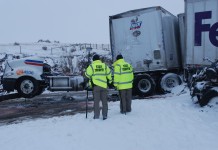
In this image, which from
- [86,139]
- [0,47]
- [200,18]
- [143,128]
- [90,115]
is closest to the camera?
[86,139]

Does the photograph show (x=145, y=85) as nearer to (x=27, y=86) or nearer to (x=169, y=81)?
(x=169, y=81)

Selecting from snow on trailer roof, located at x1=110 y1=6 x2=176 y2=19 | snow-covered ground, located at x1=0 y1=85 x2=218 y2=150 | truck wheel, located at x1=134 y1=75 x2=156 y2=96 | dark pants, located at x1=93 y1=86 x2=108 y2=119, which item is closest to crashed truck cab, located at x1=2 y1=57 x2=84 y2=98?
truck wheel, located at x1=134 y1=75 x2=156 y2=96

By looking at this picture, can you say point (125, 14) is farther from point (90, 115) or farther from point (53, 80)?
point (90, 115)

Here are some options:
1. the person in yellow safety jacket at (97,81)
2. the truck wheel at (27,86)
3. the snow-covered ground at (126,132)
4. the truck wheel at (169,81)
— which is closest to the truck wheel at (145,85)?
the truck wheel at (169,81)

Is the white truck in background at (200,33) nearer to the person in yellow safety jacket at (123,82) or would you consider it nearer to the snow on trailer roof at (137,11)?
the snow on trailer roof at (137,11)

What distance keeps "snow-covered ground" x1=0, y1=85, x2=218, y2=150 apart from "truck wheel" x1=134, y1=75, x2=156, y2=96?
15.7 feet

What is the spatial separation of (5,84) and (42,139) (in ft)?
28.5

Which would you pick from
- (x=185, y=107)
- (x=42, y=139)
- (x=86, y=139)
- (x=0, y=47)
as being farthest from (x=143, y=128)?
(x=0, y=47)

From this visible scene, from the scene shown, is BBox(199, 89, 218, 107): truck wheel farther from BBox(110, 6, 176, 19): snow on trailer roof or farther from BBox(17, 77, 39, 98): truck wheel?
BBox(17, 77, 39, 98): truck wheel

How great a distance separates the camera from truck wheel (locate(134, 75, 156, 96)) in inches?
591

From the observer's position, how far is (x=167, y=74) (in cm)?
1521

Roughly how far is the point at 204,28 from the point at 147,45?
257cm

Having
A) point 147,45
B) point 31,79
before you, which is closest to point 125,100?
point 147,45

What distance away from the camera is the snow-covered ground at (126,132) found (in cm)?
661
